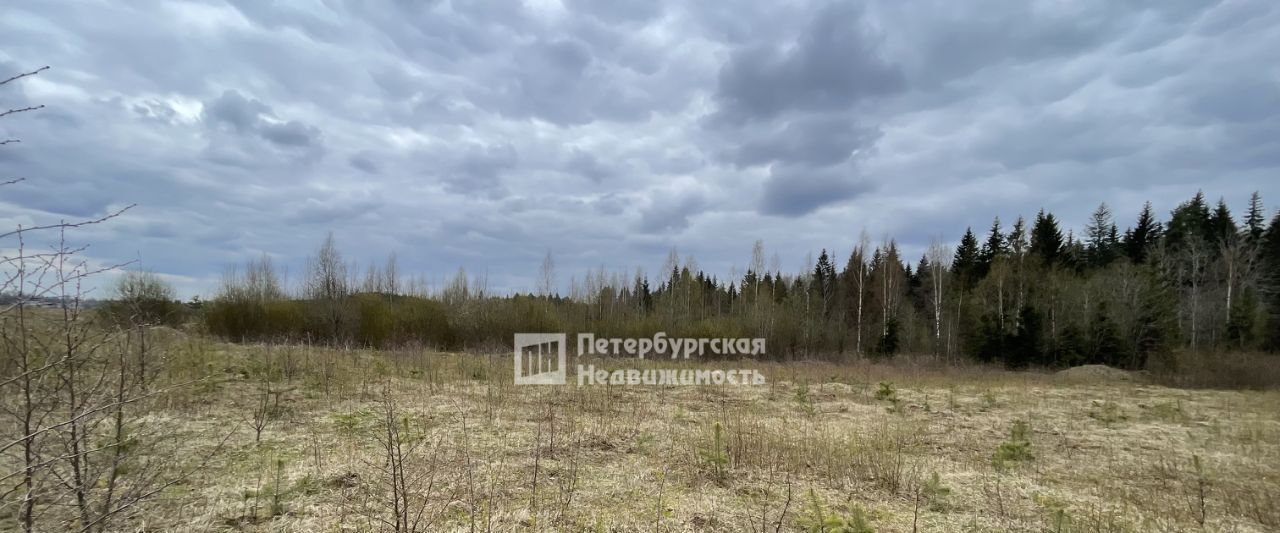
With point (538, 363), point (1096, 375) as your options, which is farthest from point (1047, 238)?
point (538, 363)

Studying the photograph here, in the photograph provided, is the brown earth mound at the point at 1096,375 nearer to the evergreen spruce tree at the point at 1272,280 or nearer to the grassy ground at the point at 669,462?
the grassy ground at the point at 669,462

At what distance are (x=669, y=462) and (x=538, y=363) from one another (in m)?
9.27

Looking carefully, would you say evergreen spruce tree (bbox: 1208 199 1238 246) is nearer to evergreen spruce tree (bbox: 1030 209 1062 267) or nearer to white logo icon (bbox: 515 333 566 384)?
evergreen spruce tree (bbox: 1030 209 1062 267)

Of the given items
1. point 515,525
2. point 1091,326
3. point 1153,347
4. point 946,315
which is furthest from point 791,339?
point 515,525

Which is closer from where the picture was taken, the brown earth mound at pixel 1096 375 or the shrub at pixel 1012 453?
the shrub at pixel 1012 453

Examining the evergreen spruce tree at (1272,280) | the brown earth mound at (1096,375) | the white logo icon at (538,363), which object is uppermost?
the evergreen spruce tree at (1272,280)

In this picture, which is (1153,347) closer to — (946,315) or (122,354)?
(946,315)

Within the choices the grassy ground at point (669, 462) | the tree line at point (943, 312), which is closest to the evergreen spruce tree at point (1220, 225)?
the tree line at point (943, 312)

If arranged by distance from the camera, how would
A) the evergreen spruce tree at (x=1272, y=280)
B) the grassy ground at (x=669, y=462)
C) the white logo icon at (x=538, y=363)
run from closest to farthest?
1. the grassy ground at (x=669, y=462)
2. the white logo icon at (x=538, y=363)
3. the evergreen spruce tree at (x=1272, y=280)

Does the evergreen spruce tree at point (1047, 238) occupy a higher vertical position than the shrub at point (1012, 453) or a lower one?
higher

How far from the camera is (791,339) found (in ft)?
87.9

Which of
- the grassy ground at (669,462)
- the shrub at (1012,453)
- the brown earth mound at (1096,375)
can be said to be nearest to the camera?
the grassy ground at (669,462)

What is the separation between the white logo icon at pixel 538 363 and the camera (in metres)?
11.0

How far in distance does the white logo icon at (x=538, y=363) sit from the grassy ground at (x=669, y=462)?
1307 mm
